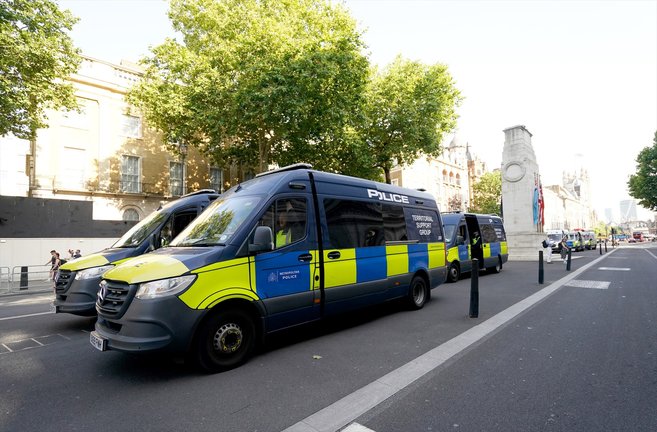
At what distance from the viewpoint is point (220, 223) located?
4930mm

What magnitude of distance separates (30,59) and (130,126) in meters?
11.2

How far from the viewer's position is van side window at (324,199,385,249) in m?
5.78

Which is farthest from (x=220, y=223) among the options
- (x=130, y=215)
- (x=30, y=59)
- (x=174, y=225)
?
(x=130, y=215)

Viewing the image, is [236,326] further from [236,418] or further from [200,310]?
[236,418]

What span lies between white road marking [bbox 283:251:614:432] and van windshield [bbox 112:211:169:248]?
5.52 meters

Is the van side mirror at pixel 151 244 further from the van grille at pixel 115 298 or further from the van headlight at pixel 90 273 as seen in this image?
the van grille at pixel 115 298

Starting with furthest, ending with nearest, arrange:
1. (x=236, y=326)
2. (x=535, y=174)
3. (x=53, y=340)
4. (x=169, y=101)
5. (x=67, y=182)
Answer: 1. (x=535, y=174)
2. (x=67, y=182)
3. (x=169, y=101)
4. (x=53, y=340)
5. (x=236, y=326)

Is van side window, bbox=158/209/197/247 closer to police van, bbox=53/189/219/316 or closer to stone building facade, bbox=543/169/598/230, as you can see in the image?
police van, bbox=53/189/219/316

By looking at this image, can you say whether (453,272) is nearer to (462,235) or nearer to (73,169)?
(462,235)

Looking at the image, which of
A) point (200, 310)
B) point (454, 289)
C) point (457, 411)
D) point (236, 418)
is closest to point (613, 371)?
point (457, 411)

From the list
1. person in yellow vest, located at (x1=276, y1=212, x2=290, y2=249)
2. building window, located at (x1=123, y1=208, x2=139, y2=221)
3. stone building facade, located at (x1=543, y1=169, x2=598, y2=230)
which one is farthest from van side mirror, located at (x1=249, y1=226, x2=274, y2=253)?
stone building facade, located at (x1=543, y1=169, x2=598, y2=230)

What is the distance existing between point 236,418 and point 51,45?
66.5 feet

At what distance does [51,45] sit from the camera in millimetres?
16547

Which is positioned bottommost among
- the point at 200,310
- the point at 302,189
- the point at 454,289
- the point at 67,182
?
the point at 454,289
